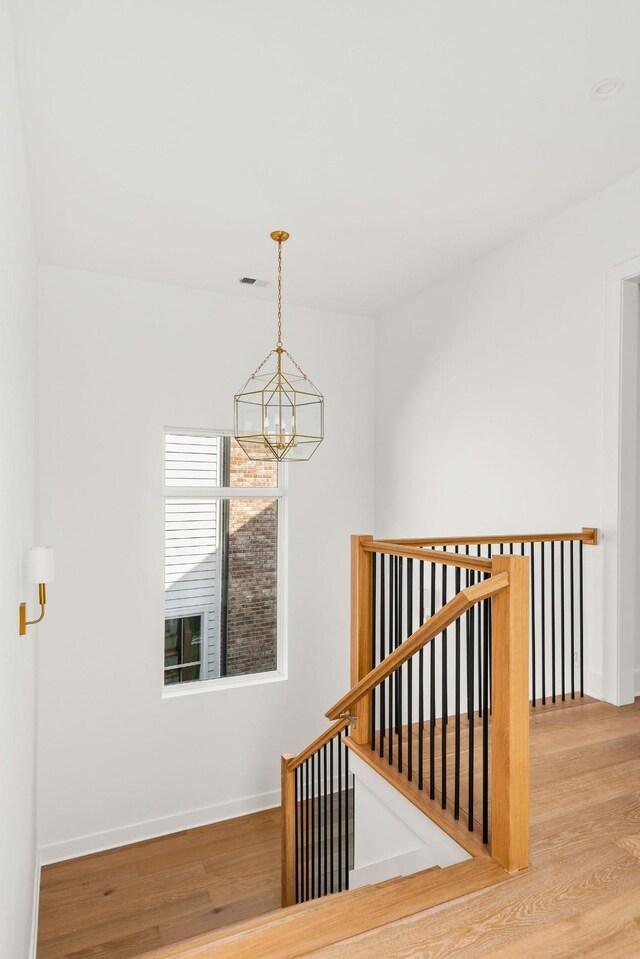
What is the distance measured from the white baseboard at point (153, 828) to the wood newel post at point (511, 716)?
127 inches

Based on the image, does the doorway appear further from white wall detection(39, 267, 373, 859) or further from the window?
the window

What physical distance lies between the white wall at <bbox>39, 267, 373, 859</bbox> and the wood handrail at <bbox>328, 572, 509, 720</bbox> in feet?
7.07

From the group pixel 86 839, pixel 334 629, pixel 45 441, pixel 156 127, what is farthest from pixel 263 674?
pixel 156 127

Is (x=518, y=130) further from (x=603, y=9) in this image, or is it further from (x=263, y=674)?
(x=263, y=674)

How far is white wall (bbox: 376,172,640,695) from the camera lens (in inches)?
130

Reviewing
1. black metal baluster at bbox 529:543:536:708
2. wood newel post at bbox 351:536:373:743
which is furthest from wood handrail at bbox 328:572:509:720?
black metal baluster at bbox 529:543:536:708

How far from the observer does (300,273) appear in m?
4.38

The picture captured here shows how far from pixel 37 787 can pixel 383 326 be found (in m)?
4.26

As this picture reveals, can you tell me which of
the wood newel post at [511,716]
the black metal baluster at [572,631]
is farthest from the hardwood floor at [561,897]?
the black metal baluster at [572,631]

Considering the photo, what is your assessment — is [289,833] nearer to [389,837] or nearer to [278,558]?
[389,837]

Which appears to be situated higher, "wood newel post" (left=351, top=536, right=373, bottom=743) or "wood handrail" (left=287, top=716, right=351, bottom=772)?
"wood newel post" (left=351, top=536, right=373, bottom=743)

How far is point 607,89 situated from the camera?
2.44m

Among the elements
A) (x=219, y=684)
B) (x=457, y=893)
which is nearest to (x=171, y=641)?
(x=219, y=684)

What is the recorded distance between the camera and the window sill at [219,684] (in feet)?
15.2
